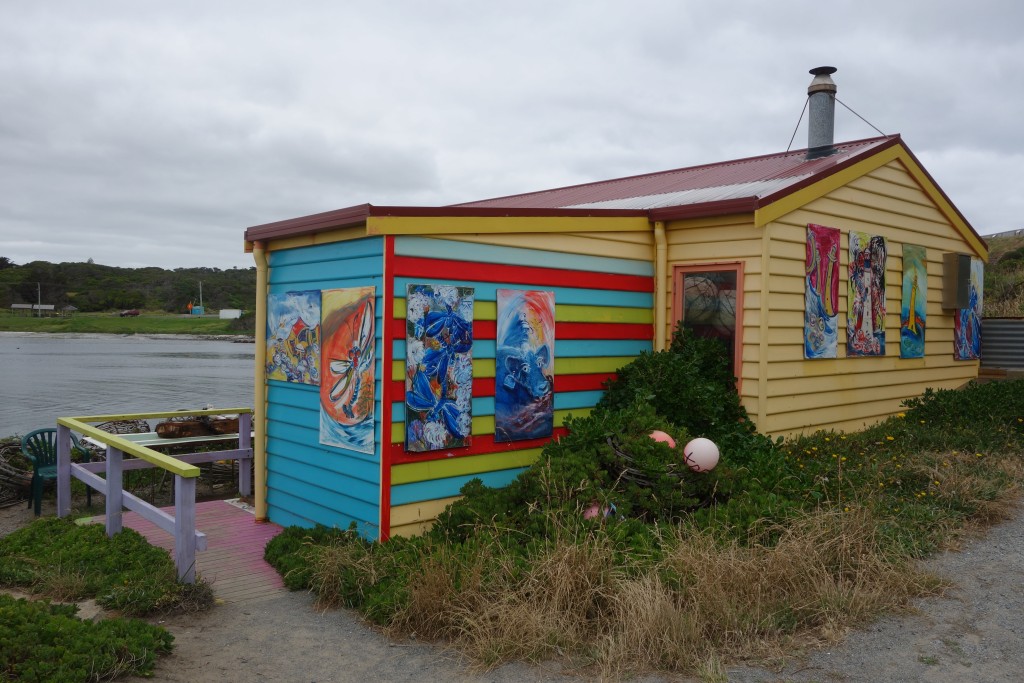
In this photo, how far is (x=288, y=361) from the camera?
23.8ft

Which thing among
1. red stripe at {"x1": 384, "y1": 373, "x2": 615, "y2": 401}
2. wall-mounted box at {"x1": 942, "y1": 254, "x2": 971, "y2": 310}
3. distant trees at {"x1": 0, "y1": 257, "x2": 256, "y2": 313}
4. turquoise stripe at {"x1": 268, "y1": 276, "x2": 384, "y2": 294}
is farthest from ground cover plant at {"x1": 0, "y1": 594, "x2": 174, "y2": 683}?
distant trees at {"x1": 0, "y1": 257, "x2": 256, "y2": 313}

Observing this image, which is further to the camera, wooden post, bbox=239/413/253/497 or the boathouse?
wooden post, bbox=239/413/253/497

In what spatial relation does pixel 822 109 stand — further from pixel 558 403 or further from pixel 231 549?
pixel 231 549

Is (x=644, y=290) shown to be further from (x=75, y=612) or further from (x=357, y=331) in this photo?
(x=75, y=612)

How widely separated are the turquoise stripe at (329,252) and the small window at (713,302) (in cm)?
364

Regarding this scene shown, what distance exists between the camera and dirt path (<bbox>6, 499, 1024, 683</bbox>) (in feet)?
13.3

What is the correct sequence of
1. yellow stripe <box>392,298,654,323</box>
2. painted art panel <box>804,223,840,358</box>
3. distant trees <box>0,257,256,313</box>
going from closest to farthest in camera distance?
yellow stripe <box>392,298,654,323</box>
painted art panel <box>804,223,840,358</box>
distant trees <box>0,257,256,313</box>

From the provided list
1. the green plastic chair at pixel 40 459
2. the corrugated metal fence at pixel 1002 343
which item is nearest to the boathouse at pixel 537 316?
the green plastic chair at pixel 40 459

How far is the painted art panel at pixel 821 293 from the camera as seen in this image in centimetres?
840

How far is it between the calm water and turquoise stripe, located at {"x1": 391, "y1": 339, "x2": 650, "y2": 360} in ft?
54.1

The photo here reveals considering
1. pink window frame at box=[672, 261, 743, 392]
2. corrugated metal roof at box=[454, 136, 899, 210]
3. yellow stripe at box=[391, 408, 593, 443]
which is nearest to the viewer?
yellow stripe at box=[391, 408, 593, 443]

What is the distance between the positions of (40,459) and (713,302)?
7.71 meters

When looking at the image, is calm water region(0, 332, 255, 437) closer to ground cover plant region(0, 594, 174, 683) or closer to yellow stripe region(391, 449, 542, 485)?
yellow stripe region(391, 449, 542, 485)

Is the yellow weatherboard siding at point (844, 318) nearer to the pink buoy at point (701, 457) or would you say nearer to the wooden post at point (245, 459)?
the pink buoy at point (701, 457)
